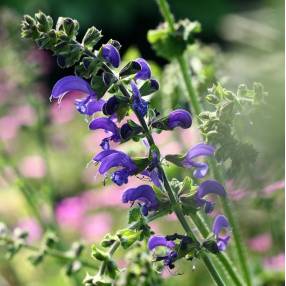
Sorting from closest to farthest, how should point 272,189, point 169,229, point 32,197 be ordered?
point 272,189 → point 32,197 → point 169,229

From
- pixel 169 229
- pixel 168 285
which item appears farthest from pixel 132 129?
pixel 169 229

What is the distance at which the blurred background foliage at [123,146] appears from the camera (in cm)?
226

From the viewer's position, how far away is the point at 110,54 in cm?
127

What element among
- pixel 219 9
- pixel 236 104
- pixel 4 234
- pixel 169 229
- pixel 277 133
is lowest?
pixel 236 104

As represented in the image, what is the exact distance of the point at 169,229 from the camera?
3.79m

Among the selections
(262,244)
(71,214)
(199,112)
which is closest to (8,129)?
(71,214)

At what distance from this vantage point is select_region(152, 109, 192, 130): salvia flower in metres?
1.32

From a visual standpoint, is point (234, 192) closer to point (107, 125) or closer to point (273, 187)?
point (273, 187)

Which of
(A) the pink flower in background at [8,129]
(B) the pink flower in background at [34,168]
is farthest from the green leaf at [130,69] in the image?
(A) the pink flower in background at [8,129]

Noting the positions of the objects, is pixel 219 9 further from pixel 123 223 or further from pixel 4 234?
pixel 4 234

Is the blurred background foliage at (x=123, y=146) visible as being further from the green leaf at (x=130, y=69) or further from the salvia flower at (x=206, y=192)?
the green leaf at (x=130, y=69)

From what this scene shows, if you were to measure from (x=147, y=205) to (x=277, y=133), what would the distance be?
4.57 feet

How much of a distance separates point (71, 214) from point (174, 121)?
280 cm

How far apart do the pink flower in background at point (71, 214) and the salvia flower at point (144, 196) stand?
9.15 ft
